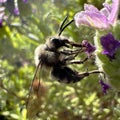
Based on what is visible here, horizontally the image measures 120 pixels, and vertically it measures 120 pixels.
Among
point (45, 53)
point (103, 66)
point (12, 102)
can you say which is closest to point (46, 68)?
point (45, 53)

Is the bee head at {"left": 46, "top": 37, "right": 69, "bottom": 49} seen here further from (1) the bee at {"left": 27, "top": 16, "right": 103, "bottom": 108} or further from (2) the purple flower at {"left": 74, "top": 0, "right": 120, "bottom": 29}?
(2) the purple flower at {"left": 74, "top": 0, "right": 120, "bottom": 29}

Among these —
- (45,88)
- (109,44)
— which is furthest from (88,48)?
(45,88)

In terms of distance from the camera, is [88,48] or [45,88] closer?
[88,48]

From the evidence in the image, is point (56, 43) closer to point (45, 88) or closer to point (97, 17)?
point (97, 17)

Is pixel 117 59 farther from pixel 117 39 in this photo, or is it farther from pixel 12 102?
pixel 12 102

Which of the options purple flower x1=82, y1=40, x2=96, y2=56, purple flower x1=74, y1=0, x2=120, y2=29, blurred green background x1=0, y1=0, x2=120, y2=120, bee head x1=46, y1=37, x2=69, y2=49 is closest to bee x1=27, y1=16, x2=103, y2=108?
bee head x1=46, y1=37, x2=69, y2=49

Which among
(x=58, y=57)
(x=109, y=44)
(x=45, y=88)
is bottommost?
(x=109, y=44)
